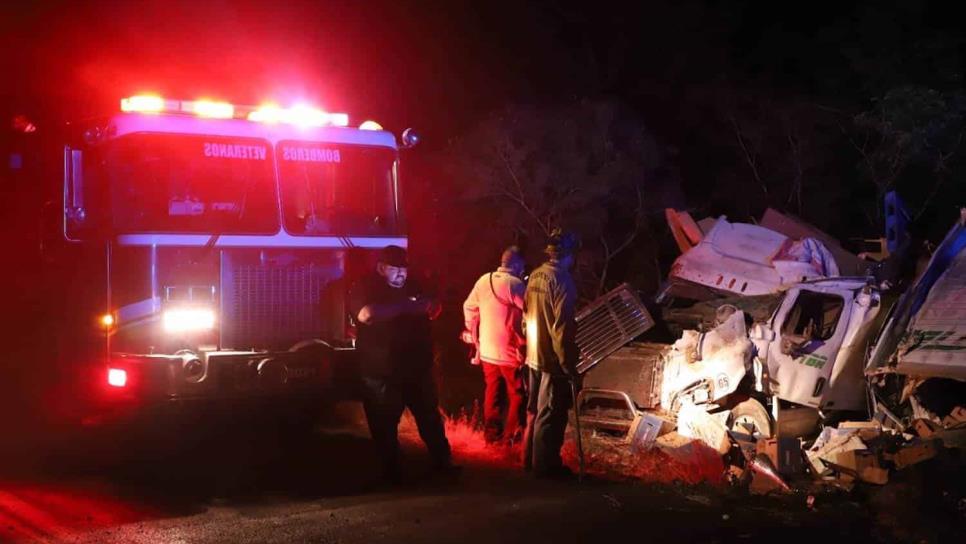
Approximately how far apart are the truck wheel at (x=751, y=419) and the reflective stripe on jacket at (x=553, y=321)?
79.5 inches

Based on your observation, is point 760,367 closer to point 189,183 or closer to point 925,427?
point 925,427

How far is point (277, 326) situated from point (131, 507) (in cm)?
210

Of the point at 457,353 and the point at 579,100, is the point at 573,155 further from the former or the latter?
the point at 457,353

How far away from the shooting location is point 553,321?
7.71 m

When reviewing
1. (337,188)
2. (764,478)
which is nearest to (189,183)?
(337,188)

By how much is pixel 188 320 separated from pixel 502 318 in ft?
8.31

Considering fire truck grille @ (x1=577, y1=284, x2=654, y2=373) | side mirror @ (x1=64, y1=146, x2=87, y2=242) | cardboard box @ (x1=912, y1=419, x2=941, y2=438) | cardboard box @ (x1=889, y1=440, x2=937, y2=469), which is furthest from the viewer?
fire truck grille @ (x1=577, y1=284, x2=654, y2=373)

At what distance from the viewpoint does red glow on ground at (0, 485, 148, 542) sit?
21.0 ft

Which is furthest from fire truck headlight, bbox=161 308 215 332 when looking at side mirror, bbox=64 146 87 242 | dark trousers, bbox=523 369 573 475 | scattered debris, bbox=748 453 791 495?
scattered debris, bbox=748 453 791 495

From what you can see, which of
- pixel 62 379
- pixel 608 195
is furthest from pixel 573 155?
pixel 62 379

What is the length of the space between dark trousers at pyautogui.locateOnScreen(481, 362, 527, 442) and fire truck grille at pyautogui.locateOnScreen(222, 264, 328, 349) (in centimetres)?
153

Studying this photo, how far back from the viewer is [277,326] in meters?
8.73

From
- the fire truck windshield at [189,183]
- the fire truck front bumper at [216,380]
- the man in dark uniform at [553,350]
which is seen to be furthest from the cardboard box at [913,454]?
the fire truck windshield at [189,183]

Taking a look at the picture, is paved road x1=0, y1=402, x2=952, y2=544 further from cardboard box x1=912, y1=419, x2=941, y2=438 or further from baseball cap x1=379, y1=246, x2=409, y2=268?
baseball cap x1=379, y1=246, x2=409, y2=268
